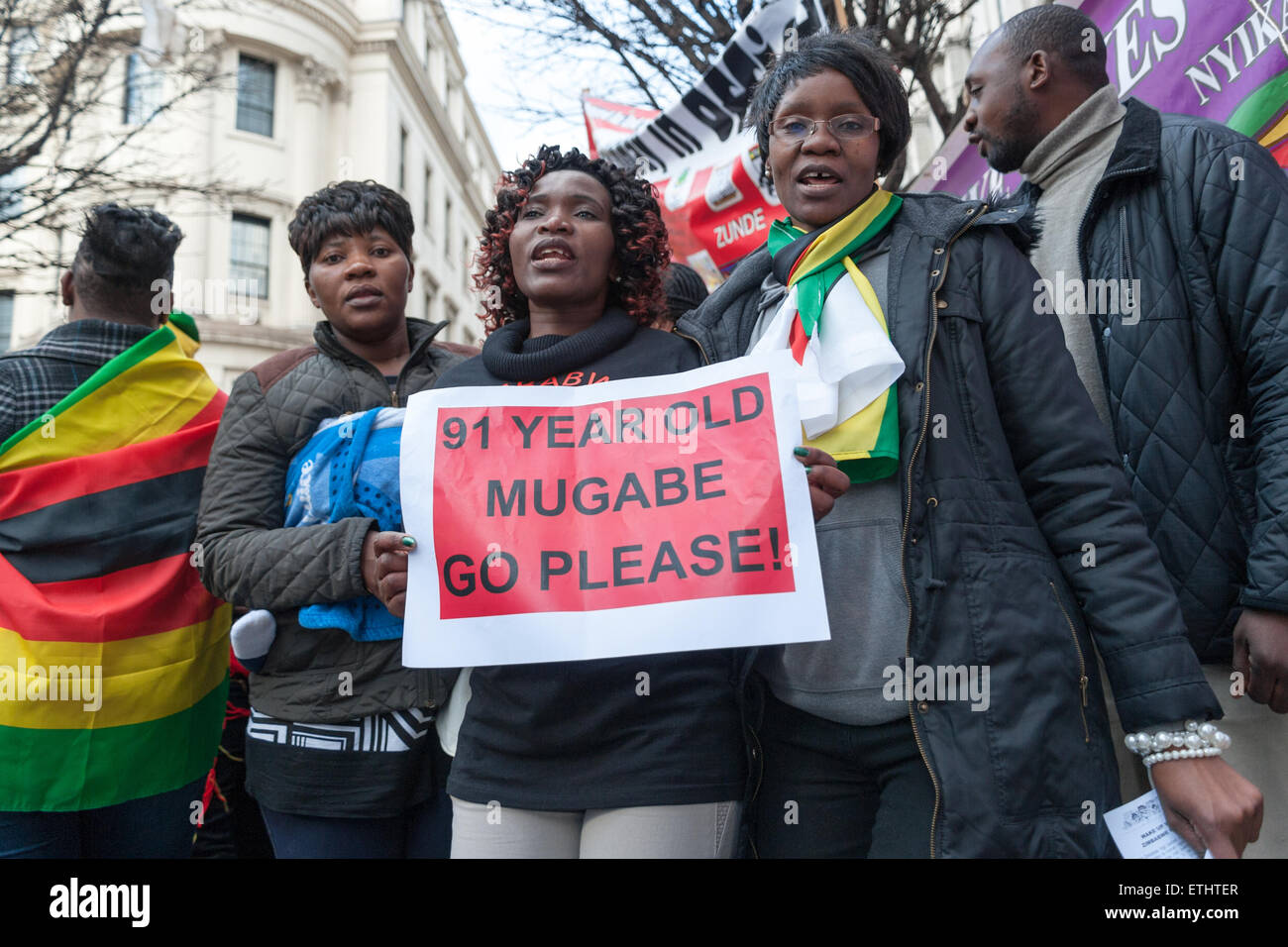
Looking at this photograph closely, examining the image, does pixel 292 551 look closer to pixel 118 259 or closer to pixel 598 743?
pixel 598 743

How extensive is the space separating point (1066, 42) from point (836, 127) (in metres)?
1.09

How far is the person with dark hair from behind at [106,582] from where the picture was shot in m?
2.51

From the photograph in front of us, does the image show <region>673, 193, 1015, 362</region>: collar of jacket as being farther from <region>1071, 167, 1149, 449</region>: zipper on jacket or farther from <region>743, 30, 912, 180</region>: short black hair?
<region>1071, 167, 1149, 449</region>: zipper on jacket

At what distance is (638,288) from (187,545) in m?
1.53

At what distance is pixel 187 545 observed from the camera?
2750 millimetres

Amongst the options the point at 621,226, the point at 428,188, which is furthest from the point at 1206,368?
the point at 428,188

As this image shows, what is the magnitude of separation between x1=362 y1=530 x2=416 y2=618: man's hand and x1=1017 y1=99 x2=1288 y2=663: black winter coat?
1630 mm

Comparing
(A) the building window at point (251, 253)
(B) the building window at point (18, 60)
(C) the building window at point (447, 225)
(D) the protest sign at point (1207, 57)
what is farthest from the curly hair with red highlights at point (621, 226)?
(C) the building window at point (447, 225)

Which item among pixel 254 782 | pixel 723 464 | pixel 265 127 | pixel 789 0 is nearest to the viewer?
pixel 723 464

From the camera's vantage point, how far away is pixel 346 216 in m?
2.65

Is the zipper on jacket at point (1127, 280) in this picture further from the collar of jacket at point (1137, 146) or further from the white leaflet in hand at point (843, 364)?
the white leaflet in hand at point (843, 364)

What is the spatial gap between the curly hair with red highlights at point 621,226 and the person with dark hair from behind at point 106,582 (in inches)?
45.0
